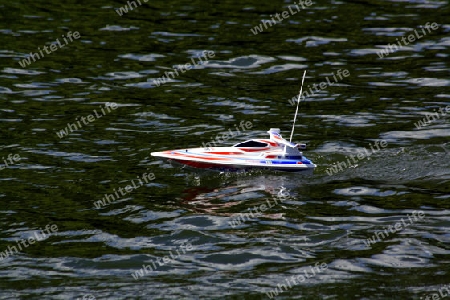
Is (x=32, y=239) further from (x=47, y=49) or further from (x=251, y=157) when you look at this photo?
(x=47, y=49)

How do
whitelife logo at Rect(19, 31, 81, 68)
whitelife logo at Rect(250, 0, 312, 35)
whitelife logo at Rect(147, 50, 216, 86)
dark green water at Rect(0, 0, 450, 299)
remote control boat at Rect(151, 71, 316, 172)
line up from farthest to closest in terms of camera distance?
whitelife logo at Rect(250, 0, 312, 35) < whitelife logo at Rect(19, 31, 81, 68) < whitelife logo at Rect(147, 50, 216, 86) < remote control boat at Rect(151, 71, 316, 172) < dark green water at Rect(0, 0, 450, 299)

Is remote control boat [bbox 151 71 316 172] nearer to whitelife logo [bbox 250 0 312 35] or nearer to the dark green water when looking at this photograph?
the dark green water

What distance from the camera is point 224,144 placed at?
3300 centimetres

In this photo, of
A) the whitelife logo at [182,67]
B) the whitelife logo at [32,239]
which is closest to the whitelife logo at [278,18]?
the whitelife logo at [182,67]

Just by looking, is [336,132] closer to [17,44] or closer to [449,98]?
[449,98]

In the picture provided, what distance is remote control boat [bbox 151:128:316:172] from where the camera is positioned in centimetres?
2900

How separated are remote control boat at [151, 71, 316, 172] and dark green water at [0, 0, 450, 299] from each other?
0.57 m

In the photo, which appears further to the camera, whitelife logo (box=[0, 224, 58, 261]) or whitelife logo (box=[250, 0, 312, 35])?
whitelife logo (box=[250, 0, 312, 35])

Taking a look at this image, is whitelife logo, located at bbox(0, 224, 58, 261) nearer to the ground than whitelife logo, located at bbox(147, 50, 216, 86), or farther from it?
nearer to the ground

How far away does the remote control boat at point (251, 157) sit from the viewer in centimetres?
2900

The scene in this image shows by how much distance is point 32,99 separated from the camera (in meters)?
37.8

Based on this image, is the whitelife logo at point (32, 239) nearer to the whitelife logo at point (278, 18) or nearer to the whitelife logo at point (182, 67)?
the whitelife logo at point (182, 67)

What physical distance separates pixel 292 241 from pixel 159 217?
4.69 meters

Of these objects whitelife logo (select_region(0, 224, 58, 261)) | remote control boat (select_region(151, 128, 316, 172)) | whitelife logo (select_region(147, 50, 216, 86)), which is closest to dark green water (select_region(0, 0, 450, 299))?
whitelife logo (select_region(0, 224, 58, 261))
